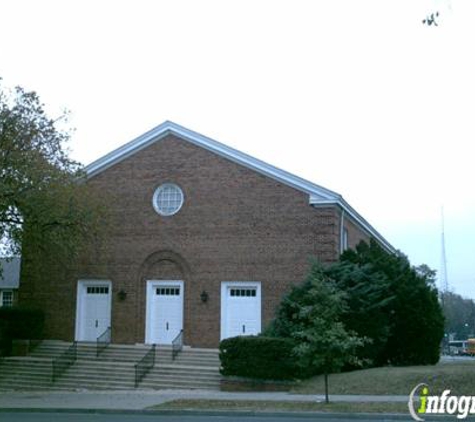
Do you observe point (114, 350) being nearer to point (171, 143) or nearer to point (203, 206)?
point (203, 206)

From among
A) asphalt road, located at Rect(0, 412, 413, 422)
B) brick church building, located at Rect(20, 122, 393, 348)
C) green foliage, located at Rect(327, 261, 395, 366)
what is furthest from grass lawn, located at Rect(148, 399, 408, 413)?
brick church building, located at Rect(20, 122, 393, 348)

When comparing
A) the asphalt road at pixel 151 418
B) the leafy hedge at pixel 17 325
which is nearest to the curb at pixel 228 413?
the asphalt road at pixel 151 418

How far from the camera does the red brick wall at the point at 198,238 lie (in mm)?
29172

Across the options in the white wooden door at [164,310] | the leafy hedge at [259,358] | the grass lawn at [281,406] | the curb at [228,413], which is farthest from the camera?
the white wooden door at [164,310]

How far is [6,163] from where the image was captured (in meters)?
23.0

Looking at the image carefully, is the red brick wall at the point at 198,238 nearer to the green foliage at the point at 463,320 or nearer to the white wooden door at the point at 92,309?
the white wooden door at the point at 92,309

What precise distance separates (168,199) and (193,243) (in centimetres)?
236

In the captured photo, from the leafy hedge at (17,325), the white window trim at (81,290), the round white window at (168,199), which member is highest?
the round white window at (168,199)

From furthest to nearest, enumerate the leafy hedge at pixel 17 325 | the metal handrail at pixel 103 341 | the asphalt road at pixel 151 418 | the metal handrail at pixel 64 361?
1. the leafy hedge at pixel 17 325
2. the metal handrail at pixel 103 341
3. the metal handrail at pixel 64 361
4. the asphalt road at pixel 151 418

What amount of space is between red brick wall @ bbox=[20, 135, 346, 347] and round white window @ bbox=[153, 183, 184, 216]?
9.5 inches

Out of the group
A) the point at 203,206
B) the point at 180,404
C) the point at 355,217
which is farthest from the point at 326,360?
the point at 355,217

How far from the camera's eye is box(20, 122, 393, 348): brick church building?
29.2m

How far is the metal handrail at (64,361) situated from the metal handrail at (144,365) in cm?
299

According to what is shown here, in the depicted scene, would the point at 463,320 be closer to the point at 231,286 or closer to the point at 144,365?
the point at 231,286
